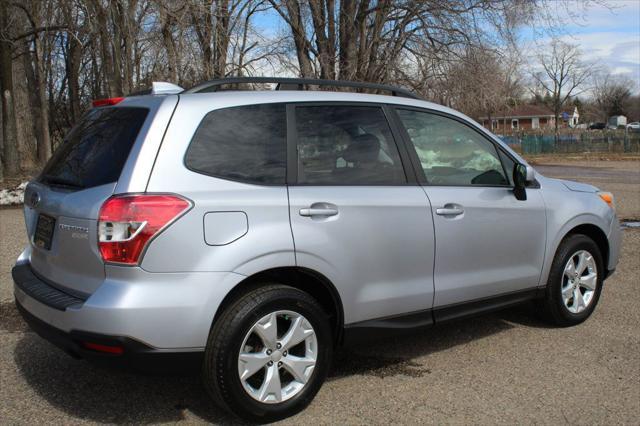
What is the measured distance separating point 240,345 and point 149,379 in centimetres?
116

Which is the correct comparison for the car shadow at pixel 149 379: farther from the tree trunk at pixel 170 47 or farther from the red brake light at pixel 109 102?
the tree trunk at pixel 170 47

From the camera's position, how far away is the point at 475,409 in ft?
11.9

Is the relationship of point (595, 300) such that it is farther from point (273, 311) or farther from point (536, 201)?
point (273, 311)

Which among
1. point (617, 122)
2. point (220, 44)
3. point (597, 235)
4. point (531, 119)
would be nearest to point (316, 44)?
point (220, 44)

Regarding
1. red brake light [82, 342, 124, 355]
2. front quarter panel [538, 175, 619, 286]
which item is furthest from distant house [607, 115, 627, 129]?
red brake light [82, 342, 124, 355]

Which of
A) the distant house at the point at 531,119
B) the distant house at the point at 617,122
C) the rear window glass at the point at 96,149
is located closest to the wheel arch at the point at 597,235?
the rear window glass at the point at 96,149

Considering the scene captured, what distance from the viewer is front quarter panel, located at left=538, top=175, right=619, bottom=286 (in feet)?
15.7

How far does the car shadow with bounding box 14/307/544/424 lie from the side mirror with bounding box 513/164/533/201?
115 cm

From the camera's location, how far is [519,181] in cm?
454

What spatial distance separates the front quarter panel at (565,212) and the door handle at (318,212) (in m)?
1.97

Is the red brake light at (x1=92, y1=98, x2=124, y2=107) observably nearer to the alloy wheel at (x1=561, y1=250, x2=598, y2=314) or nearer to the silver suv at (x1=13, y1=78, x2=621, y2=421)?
the silver suv at (x1=13, y1=78, x2=621, y2=421)

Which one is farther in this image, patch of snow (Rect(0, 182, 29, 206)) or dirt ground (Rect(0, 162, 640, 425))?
patch of snow (Rect(0, 182, 29, 206))

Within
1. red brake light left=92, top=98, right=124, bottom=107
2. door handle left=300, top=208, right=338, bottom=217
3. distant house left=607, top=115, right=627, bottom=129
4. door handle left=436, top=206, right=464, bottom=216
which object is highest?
distant house left=607, top=115, right=627, bottom=129

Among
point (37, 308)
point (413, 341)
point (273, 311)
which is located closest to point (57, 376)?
point (37, 308)
